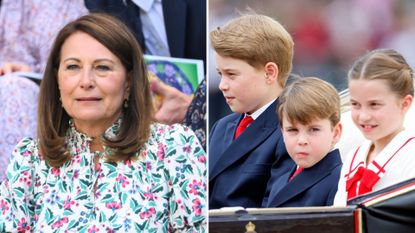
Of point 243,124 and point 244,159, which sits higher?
point 243,124

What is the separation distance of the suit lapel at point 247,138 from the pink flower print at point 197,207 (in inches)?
12.9

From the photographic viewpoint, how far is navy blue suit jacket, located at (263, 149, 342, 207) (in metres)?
2.51

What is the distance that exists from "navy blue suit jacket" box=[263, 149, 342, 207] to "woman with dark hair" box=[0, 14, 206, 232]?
43 centimetres

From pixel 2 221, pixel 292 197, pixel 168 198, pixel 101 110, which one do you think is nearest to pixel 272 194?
pixel 292 197

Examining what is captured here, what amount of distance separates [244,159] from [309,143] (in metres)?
0.20

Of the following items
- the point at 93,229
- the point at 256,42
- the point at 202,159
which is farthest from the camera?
the point at 256,42

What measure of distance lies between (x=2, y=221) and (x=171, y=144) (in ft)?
1.40

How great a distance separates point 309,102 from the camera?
2.55m

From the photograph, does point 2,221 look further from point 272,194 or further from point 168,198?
point 272,194

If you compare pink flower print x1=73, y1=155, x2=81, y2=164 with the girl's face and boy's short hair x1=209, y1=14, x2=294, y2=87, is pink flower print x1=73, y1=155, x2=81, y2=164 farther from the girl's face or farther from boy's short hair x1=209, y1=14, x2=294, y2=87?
the girl's face

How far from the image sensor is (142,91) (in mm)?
2105


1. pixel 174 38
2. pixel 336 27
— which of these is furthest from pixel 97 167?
pixel 336 27

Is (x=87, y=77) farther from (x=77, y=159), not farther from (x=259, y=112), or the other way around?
(x=259, y=112)

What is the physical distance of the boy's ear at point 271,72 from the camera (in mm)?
2486
